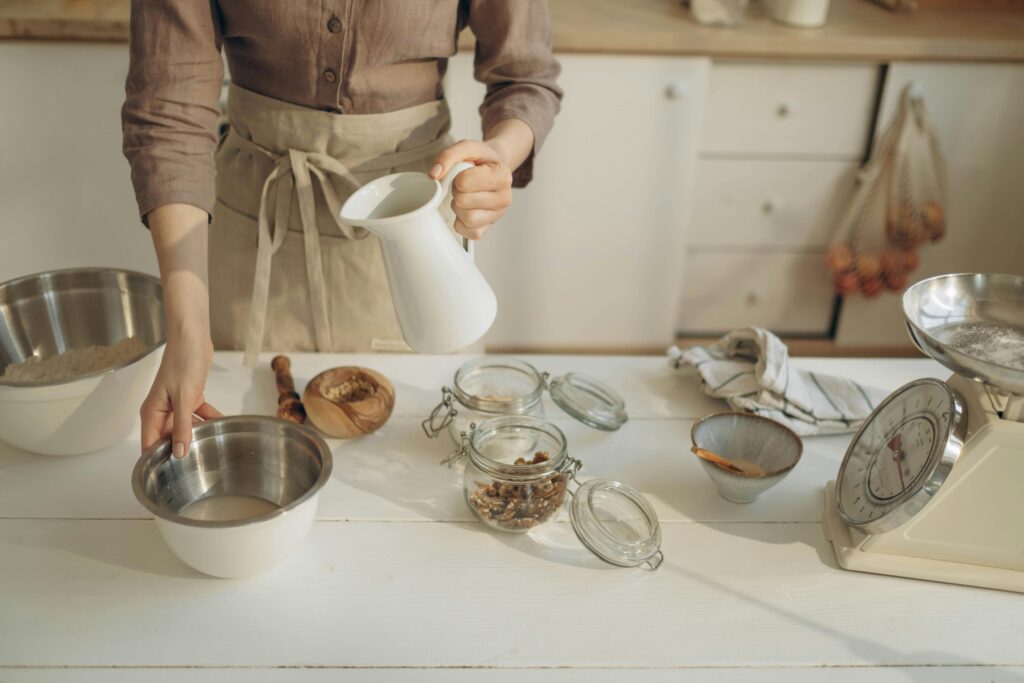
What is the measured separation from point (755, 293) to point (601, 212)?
50 cm

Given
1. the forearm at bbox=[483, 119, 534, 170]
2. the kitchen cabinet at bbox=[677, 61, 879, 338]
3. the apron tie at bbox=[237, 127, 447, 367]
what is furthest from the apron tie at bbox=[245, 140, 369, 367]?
the kitchen cabinet at bbox=[677, 61, 879, 338]

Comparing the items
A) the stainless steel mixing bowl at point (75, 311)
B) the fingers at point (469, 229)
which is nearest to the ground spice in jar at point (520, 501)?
the fingers at point (469, 229)

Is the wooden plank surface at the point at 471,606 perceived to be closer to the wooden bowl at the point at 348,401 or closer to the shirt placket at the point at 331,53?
the wooden bowl at the point at 348,401

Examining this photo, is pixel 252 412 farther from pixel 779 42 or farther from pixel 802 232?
pixel 802 232

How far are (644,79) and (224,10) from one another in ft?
3.83

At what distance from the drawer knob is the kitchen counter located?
70mm

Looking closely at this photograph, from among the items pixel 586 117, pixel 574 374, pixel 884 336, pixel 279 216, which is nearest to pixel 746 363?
pixel 574 374

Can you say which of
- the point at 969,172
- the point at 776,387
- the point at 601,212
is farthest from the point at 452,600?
the point at 969,172

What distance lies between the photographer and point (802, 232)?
2.27m

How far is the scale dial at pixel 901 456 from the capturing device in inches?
31.2

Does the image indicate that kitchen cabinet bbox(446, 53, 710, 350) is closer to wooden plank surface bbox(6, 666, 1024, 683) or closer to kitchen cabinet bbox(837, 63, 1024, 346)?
kitchen cabinet bbox(837, 63, 1024, 346)

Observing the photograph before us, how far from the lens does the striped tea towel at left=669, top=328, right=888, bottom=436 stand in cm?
106

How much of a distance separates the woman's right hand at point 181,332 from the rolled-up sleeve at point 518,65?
1.26 feet

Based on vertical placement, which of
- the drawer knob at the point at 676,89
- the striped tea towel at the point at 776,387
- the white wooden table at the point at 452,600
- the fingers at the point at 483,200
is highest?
the fingers at the point at 483,200
